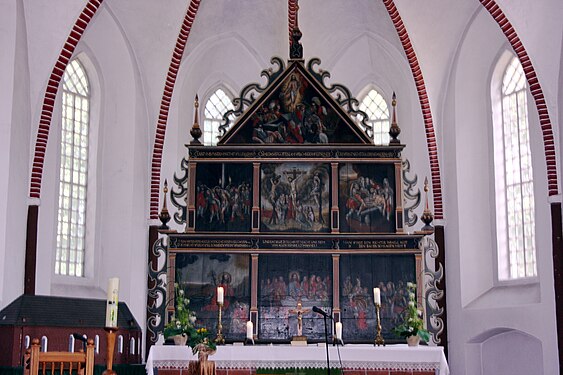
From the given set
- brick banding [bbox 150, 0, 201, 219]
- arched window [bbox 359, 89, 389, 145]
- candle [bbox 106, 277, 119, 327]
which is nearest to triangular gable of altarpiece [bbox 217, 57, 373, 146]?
brick banding [bbox 150, 0, 201, 219]

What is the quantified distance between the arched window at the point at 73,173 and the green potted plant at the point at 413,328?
7.62 m

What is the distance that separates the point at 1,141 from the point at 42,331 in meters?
3.79

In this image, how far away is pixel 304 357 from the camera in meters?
16.0

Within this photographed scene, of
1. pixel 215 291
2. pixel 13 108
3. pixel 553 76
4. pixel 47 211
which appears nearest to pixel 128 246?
pixel 47 211

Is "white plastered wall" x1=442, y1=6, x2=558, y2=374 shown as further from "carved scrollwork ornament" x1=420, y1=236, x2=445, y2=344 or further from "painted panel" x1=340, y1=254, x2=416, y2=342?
"painted panel" x1=340, y1=254, x2=416, y2=342

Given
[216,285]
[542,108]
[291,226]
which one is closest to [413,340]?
[291,226]

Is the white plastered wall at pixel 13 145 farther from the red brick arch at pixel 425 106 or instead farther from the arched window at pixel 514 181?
the arched window at pixel 514 181

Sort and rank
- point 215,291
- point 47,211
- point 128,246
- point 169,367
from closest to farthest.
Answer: point 169,367 → point 215,291 → point 47,211 → point 128,246

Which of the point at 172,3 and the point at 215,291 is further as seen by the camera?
the point at 172,3

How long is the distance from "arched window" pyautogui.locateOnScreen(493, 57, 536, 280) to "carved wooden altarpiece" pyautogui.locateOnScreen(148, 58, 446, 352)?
3.20 meters

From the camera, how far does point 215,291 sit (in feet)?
58.6

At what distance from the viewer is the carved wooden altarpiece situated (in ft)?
58.5

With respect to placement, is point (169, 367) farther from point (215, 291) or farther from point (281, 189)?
point (281, 189)

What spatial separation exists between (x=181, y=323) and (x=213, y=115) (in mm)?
8449
